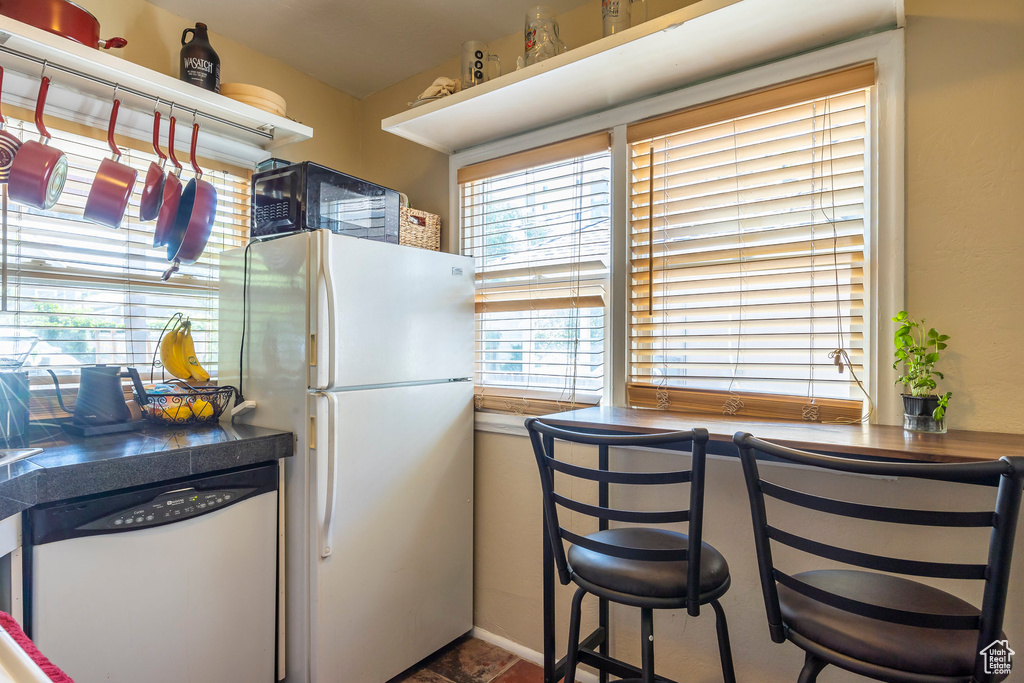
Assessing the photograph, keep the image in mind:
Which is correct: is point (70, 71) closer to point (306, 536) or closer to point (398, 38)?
point (398, 38)

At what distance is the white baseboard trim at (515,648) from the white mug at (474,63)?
2177mm

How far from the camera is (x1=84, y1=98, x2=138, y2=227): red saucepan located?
1727 mm

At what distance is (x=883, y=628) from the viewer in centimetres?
98

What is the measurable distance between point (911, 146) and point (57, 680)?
2040mm

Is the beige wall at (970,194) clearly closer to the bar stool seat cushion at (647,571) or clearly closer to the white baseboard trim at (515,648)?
the bar stool seat cushion at (647,571)

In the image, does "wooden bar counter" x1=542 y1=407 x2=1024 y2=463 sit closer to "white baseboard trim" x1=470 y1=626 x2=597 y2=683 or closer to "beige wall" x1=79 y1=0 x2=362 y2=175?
"white baseboard trim" x1=470 y1=626 x2=597 y2=683

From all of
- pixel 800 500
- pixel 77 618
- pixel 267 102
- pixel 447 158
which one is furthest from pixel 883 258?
pixel 77 618

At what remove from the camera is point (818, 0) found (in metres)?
1.38

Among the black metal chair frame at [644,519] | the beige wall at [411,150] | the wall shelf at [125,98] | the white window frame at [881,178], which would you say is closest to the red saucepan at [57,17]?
the wall shelf at [125,98]

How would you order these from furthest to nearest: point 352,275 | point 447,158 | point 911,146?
1. point 447,158
2. point 352,275
3. point 911,146

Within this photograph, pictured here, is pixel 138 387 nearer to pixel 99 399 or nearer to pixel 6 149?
pixel 99 399

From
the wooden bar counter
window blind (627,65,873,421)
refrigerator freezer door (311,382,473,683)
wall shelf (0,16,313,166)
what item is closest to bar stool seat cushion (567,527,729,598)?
the wooden bar counter

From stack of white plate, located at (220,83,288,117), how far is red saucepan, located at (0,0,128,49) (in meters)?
0.43

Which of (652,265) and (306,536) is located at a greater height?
(652,265)
